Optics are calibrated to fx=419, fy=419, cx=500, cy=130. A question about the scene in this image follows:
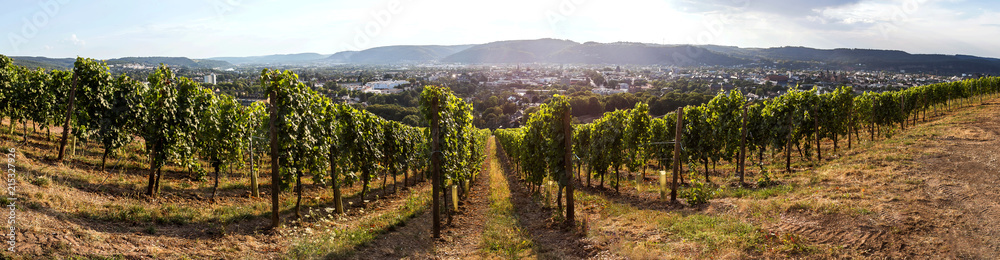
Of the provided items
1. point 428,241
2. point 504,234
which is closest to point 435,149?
point 428,241

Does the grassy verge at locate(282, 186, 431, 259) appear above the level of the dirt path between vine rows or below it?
above

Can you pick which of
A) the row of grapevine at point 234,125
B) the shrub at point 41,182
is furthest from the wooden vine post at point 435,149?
the shrub at point 41,182

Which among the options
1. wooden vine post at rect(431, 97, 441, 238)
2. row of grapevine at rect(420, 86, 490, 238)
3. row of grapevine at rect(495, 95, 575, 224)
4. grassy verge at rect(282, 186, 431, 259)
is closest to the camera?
grassy verge at rect(282, 186, 431, 259)

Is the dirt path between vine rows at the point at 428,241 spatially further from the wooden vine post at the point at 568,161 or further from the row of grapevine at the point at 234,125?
the wooden vine post at the point at 568,161

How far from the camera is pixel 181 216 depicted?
10945 mm

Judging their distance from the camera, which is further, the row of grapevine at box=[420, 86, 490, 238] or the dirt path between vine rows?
the row of grapevine at box=[420, 86, 490, 238]

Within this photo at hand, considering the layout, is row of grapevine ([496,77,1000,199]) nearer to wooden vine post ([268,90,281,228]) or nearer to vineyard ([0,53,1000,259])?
vineyard ([0,53,1000,259])

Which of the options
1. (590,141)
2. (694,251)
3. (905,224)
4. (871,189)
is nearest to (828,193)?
(871,189)

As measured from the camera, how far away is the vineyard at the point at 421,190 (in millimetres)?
8930

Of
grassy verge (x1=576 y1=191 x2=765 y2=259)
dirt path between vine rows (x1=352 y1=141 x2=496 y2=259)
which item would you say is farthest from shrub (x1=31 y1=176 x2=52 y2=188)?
grassy verge (x1=576 y1=191 x2=765 y2=259)

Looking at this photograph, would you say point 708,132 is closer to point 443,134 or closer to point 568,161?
point 568,161

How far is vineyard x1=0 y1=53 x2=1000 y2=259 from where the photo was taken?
29.3 ft

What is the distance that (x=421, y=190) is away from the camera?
22250 millimetres

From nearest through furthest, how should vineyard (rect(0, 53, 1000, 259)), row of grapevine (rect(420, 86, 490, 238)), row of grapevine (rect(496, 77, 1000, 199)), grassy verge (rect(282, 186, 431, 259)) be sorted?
vineyard (rect(0, 53, 1000, 259))
grassy verge (rect(282, 186, 431, 259))
row of grapevine (rect(420, 86, 490, 238))
row of grapevine (rect(496, 77, 1000, 199))
